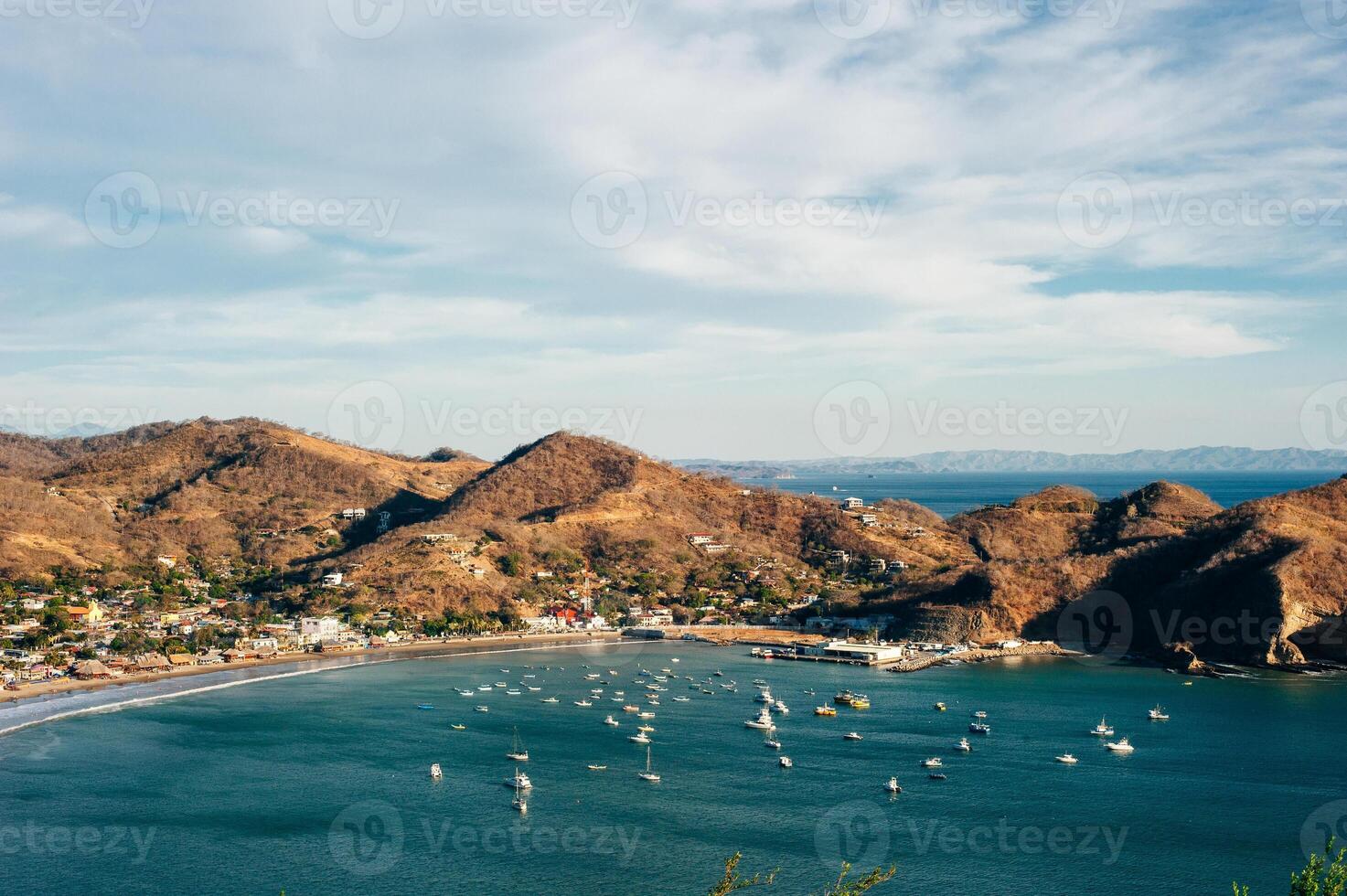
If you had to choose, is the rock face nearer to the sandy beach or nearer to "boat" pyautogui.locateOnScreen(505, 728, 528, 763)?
the sandy beach

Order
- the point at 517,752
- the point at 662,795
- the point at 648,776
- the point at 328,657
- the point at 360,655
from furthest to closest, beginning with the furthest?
1. the point at 360,655
2. the point at 328,657
3. the point at 517,752
4. the point at 648,776
5. the point at 662,795

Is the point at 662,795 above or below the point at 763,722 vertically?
below

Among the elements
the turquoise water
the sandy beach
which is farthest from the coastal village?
the turquoise water

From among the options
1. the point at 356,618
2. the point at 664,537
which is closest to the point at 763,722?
the point at 356,618

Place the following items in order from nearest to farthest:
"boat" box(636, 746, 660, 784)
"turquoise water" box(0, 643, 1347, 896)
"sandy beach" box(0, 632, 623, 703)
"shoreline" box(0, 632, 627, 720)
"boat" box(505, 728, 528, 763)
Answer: "turquoise water" box(0, 643, 1347, 896), "boat" box(636, 746, 660, 784), "boat" box(505, 728, 528, 763), "shoreline" box(0, 632, 627, 720), "sandy beach" box(0, 632, 623, 703)

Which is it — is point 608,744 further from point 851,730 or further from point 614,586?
point 614,586

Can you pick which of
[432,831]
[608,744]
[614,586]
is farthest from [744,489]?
[432,831]

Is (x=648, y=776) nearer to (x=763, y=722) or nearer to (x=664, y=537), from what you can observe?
(x=763, y=722)
